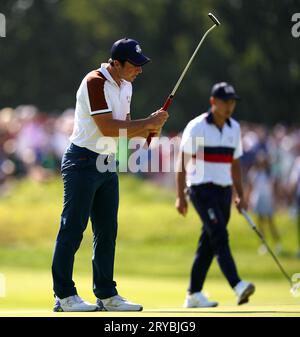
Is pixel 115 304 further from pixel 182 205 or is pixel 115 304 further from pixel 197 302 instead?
pixel 182 205

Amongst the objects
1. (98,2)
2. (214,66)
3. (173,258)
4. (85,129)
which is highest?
(98,2)

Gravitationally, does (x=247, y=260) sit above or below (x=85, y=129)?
below

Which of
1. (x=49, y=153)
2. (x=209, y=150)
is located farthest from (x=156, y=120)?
(x=49, y=153)

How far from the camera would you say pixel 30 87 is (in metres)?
53.3

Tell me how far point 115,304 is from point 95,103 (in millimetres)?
1806

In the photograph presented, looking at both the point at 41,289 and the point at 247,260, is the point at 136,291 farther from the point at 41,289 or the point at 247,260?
the point at 247,260

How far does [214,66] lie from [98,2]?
36.7 feet

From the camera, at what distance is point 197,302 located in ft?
42.8

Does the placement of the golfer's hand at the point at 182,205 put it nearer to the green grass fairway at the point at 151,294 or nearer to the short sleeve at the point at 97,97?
the green grass fairway at the point at 151,294

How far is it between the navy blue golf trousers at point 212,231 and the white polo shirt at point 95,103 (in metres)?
2.99

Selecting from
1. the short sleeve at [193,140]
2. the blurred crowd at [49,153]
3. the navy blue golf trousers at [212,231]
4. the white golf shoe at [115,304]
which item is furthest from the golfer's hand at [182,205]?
the blurred crowd at [49,153]

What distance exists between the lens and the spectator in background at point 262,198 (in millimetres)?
24156

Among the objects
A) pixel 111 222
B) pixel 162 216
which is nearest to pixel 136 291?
pixel 111 222
